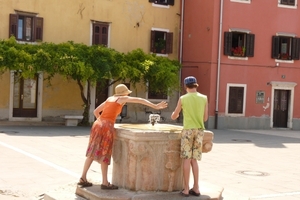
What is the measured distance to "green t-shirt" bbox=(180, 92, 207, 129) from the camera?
23.3 ft

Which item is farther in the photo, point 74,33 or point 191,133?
point 74,33

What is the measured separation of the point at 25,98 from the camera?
75.9 feet

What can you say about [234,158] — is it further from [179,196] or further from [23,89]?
[23,89]

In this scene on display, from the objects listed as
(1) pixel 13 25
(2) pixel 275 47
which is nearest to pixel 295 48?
(2) pixel 275 47

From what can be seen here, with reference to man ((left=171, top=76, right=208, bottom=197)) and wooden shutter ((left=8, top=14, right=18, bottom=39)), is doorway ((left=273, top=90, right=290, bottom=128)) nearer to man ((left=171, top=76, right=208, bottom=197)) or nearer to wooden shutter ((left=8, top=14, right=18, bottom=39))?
wooden shutter ((left=8, top=14, right=18, bottom=39))

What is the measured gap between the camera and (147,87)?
965 inches

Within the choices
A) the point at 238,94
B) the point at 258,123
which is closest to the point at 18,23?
the point at 238,94

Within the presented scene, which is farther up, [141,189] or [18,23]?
[18,23]

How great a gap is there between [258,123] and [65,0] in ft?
38.8

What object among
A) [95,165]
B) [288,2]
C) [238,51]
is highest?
[288,2]

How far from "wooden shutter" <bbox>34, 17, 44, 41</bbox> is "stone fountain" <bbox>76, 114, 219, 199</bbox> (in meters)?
16.3

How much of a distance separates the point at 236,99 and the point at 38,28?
10.7m

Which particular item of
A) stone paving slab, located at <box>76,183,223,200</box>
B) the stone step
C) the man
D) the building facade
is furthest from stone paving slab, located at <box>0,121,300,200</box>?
the building facade

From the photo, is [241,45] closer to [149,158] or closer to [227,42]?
[227,42]
